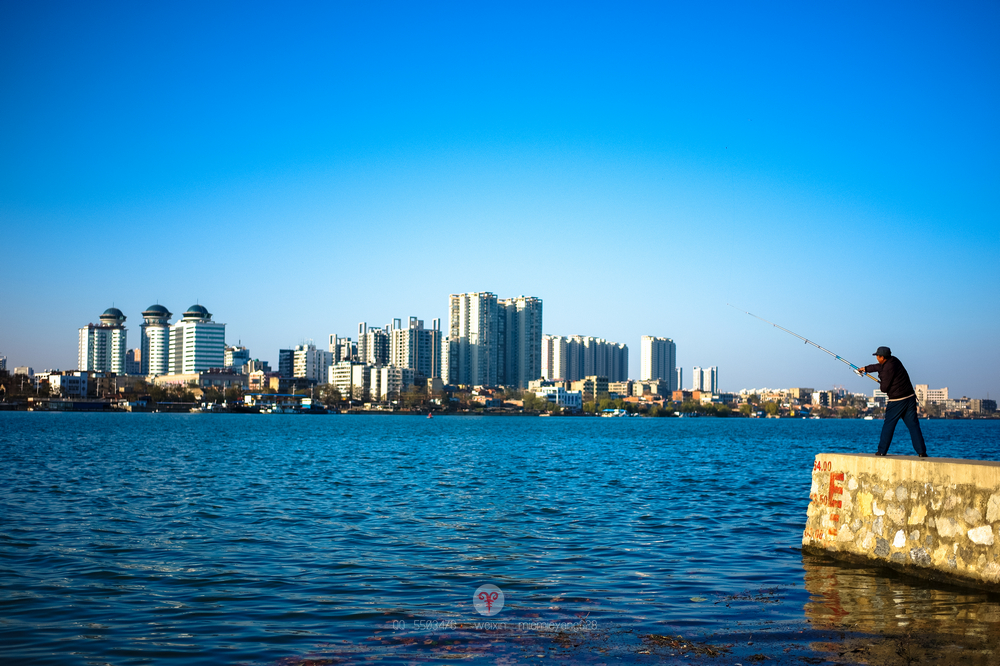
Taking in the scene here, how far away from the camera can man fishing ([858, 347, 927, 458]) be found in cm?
1191

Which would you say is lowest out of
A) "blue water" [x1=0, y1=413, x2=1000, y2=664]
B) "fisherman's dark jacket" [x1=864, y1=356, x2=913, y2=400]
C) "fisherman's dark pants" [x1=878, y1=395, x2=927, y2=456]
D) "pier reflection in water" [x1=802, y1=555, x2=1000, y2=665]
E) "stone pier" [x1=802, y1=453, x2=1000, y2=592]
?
"blue water" [x1=0, y1=413, x2=1000, y2=664]

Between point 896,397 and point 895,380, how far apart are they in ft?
0.97

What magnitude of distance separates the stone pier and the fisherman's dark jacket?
A: 1.11m

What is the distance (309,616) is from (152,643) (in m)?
1.72

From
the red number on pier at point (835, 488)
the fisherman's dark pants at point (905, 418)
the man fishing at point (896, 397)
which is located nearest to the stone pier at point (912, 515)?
the red number on pier at point (835, 488)

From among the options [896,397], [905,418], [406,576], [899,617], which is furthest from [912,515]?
[406,576]

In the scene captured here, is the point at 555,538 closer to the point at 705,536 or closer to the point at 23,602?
the point at 705,536

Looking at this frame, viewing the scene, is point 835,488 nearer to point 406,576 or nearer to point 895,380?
point 895,380

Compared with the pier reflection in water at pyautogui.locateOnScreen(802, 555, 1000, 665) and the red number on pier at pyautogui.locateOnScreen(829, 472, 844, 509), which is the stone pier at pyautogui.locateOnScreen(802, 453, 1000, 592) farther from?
the pier reflection in water at pyautogui.locateOnScreen(802, 555, 1000, 665)

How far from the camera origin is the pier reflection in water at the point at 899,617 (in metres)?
7.45

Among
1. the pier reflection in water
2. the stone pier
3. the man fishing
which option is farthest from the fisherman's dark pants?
the pier reflection in water

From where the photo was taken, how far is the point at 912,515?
10641mm

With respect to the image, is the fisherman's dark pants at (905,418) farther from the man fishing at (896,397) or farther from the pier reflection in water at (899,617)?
the pier reflection in water at (899,617)

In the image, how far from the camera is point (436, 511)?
62.4 ft
